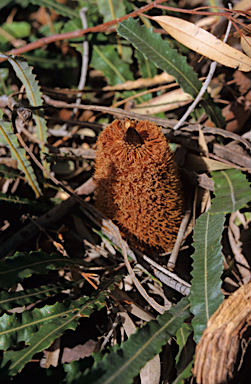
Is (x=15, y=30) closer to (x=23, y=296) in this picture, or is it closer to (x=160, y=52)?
(x=160, y=52)

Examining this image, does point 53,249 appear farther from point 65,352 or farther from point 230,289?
point 230,289

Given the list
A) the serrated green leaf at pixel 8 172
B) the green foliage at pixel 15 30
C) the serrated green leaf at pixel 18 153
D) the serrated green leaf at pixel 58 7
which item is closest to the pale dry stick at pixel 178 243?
the serrated green leaf at pixel 18 153

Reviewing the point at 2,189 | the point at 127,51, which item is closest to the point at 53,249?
the point at 2,189

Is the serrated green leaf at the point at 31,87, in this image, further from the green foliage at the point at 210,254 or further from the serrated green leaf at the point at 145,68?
the green foliage at the point at 210,254

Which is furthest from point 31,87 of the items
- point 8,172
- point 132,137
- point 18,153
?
point 132,137

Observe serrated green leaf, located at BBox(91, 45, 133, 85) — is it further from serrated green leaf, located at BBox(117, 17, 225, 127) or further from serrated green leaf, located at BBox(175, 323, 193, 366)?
serrated green leaf, located at BBox(175, 323, 193, 366)

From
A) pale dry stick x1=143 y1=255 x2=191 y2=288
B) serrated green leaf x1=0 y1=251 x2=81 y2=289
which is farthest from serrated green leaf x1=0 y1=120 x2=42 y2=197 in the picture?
pale dry stick x1=143 y1=255 x2=191 y2=288
